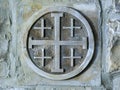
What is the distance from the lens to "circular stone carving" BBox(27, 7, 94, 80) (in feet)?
6.93

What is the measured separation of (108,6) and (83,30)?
211mm

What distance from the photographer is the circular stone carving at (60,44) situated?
2.11 m

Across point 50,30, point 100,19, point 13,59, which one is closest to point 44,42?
point 50,30

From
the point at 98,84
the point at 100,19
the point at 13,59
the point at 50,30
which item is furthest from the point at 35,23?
the point at 98,84

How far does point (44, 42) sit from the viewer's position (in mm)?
2125

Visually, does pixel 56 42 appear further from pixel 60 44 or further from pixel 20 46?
pixel 20 46

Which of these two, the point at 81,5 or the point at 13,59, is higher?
the point at 81,5

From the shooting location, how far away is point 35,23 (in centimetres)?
215

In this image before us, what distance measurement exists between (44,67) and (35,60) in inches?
2.8

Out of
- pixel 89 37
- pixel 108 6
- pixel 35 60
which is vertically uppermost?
pixel 108 6

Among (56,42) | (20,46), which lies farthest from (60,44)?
(20,46)

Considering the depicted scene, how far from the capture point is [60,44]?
2.12 m

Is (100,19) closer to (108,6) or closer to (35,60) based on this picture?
(108,6)

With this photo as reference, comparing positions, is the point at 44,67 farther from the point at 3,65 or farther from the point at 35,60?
the point at 3,65
